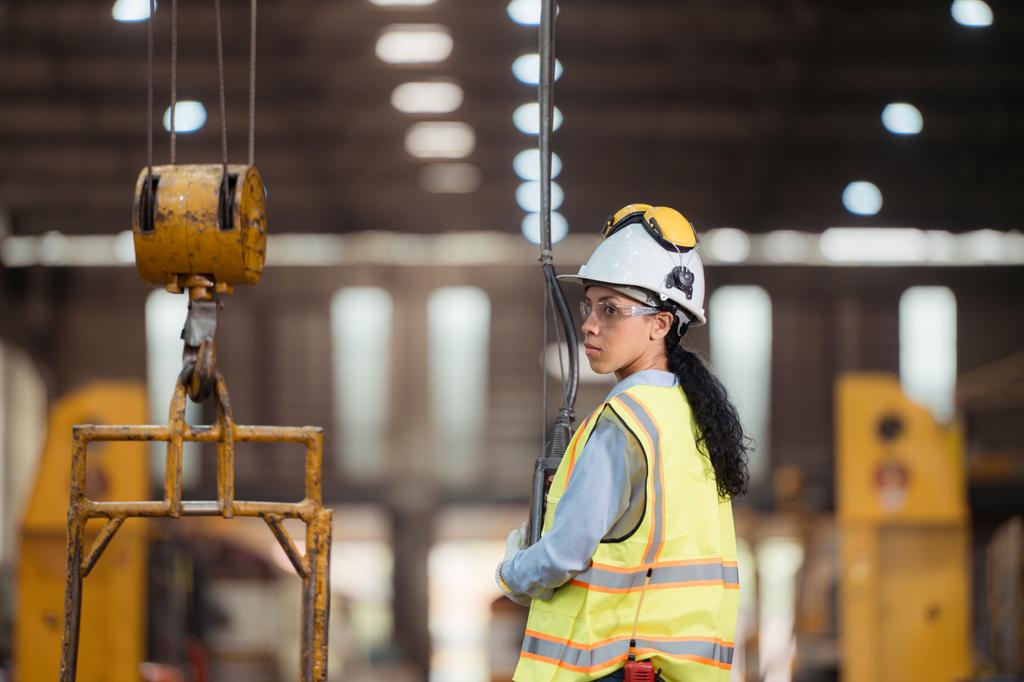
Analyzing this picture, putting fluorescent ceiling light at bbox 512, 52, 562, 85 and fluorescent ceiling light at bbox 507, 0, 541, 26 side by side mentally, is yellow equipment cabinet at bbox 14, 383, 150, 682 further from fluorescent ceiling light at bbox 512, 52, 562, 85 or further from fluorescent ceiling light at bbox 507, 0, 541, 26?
fluorescent ceiling light at bbox 512, 52, 562, 85

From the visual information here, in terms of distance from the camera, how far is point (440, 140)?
63.0ft

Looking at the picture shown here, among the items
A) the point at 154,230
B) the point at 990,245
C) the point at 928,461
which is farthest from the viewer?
the point at 990,245

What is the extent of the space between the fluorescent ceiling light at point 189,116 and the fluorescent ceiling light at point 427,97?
8.01 ft

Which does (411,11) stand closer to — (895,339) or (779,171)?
(779,171)

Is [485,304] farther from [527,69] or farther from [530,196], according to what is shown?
[527,69]

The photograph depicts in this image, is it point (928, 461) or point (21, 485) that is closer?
point (928, 461)

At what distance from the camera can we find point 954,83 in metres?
15.9

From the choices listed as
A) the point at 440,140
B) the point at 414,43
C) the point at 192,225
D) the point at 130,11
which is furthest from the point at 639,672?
the point at 440,140

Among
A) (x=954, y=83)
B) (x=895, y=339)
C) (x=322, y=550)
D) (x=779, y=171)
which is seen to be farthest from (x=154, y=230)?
(x=895, y=339)

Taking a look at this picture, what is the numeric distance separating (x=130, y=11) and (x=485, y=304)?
43.2ft

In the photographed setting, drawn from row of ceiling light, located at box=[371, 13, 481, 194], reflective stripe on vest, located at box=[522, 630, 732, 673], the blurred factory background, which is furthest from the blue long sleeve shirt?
row of ceiling light, located at box=[371, 13, 481, 194]

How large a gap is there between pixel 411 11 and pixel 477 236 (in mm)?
11415

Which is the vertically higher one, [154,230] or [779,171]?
[779,171]

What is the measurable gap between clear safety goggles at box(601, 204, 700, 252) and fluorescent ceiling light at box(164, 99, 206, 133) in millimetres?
13785
